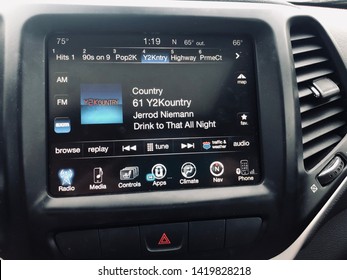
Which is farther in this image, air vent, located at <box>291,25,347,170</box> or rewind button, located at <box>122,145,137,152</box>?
air vent, located at <box>291,25,347,170</box>

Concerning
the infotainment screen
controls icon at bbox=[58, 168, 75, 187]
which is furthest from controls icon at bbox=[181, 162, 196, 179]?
controls icon at bbox=[58, 168, 75, 187]

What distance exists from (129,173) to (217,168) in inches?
9.5

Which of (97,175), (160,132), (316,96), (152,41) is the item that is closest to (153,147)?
(160,132)

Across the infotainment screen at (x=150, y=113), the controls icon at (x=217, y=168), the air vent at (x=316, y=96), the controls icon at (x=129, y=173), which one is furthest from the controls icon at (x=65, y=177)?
the air vent at (x=316, y=96)

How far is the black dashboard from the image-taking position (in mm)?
1133

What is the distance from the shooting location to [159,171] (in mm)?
1212

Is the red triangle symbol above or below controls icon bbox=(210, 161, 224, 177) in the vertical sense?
below

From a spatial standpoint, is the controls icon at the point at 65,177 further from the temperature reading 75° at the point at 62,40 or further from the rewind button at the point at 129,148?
the temperature reading 75° at the point at 62,40

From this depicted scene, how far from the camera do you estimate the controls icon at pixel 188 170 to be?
1.23 meters

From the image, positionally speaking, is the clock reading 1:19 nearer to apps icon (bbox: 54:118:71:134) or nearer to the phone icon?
apps icon (bbox: 54:118:71:134)

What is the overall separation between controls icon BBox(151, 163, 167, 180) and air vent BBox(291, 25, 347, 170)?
409 mm
